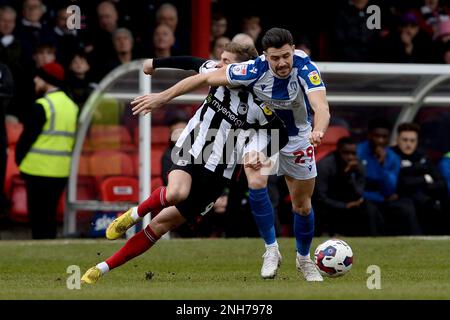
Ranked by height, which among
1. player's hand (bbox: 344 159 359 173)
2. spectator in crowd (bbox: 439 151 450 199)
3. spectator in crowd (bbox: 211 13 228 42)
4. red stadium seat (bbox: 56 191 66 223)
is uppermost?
spectator in crowd (bbox: 211 13 228 42)

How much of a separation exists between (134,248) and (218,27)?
339 inches

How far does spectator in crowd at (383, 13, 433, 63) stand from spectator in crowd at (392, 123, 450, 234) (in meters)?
2.28

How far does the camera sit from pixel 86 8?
18141 mm

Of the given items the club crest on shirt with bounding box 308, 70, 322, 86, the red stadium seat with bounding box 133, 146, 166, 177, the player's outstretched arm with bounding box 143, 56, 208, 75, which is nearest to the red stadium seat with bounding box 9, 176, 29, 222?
the red stadium seat with bounding box 133, 146, 166, 177

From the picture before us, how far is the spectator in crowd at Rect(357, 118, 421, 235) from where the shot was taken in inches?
644

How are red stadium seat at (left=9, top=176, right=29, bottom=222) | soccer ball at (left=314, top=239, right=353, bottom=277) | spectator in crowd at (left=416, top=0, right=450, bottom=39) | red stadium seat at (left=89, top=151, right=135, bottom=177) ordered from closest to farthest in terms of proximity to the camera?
soccer ball at (left=314, top=239, right=353, bottom=277) → red stadium seat at (left=9, top=176, right=29, bottom=222) → red stadium seat at (left=89, top=151, right=135, bottom=177) → spectator in crowd at (left=416, top=0, right=450, bottom=39)

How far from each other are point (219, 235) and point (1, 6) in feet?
13.6

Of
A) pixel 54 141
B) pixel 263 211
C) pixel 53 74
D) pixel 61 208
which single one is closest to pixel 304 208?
pixel 263 211

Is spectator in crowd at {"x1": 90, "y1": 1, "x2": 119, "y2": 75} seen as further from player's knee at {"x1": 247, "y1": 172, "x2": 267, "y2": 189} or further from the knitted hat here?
player's knee at {"x1": 247, "y1": 172, "x2": 267, "y2": 189}

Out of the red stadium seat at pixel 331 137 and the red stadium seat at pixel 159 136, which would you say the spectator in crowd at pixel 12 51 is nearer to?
the red stadium seat at pixel 159 136

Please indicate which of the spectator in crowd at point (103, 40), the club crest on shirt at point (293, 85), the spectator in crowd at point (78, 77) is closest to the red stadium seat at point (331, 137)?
the spectator in crowd at point (103, 40)

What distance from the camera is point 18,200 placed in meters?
16.3

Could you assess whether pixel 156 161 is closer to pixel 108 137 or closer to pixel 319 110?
pixel 108 137
